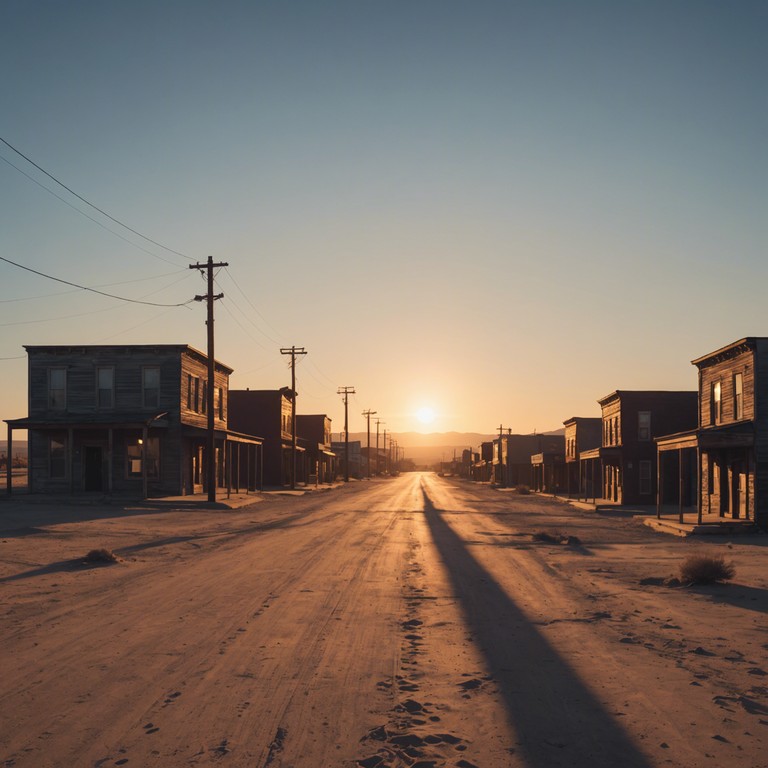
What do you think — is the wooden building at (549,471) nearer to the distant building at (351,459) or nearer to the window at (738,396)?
the window at (738,396)

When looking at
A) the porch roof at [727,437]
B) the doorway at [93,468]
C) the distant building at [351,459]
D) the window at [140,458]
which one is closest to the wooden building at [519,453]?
the distant building at [351,459]

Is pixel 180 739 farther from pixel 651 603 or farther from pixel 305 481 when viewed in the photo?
pixel 305 481

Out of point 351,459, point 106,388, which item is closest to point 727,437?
point 106,388

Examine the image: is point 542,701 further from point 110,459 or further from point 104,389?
point 104,389

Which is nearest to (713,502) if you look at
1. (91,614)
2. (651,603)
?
(651,603)

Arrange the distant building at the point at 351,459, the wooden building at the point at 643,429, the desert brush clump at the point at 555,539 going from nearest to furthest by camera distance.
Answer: the desert brush clump at the point at 555,539, the wooden building at the point at 643,429, the distant building at the point at 351,459

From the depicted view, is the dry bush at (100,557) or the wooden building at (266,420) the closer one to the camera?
the dry bush at (100,557)

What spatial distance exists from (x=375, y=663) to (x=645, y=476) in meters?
40.8

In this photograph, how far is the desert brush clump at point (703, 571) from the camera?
14508 millimetres

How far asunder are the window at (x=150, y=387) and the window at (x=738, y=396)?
86.7 ft

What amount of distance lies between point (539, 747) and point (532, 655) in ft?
9.97

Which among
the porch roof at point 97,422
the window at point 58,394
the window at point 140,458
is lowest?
the window at point 140,458

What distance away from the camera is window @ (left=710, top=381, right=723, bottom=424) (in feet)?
107

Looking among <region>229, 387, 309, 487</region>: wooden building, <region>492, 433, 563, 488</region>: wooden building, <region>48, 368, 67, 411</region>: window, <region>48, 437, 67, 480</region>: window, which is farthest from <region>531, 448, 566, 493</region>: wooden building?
<region>48, 368, 67, 411</region>: window
